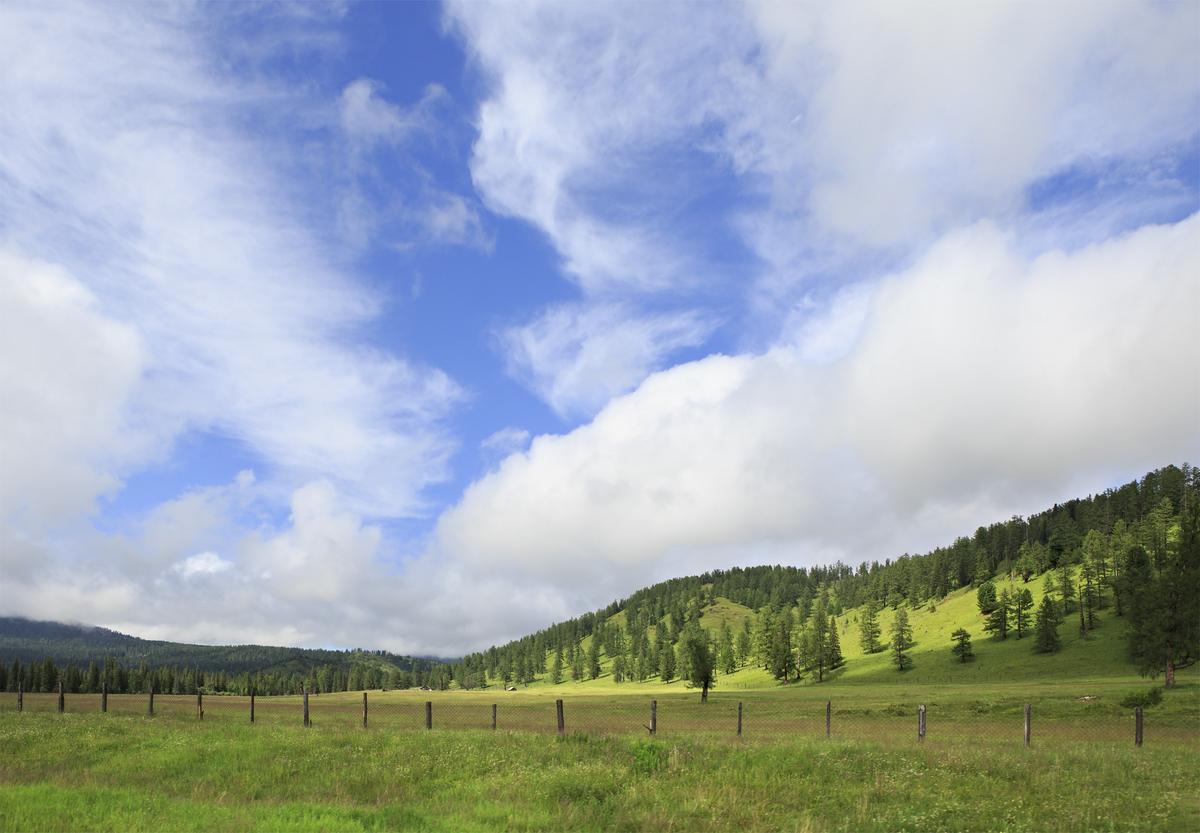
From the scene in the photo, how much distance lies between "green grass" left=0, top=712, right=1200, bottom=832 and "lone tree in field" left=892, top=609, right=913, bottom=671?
132074mm

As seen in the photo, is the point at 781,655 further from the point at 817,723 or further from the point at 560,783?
the point at 560,783

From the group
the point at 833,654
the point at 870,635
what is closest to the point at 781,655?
the point at 833,654

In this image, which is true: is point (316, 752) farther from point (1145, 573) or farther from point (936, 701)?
point (1145, 573)

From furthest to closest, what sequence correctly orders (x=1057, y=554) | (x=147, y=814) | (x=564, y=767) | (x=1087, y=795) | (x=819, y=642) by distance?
(x=1057, y=554) → (x=819, y=642) → (x=564, y=767) → (x=1087, y=795) → (x=147, y=814)

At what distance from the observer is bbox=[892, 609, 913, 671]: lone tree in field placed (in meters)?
144

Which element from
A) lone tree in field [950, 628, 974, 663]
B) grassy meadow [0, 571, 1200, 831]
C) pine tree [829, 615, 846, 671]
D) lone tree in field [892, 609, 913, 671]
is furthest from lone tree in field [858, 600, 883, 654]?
grassy meadow [0, 571, 1200, 831]

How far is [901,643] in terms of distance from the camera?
513 ft

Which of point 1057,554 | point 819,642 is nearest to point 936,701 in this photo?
point 819,642

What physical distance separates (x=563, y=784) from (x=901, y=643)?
528 feet

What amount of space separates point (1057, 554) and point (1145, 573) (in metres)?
86.9

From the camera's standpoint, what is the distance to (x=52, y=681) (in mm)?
175750

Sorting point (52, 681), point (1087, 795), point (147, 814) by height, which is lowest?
point (52, 681)

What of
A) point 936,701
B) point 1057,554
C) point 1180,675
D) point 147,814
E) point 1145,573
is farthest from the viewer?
point 1057,554

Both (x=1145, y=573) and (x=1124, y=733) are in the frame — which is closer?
(x=1124, y=733)
